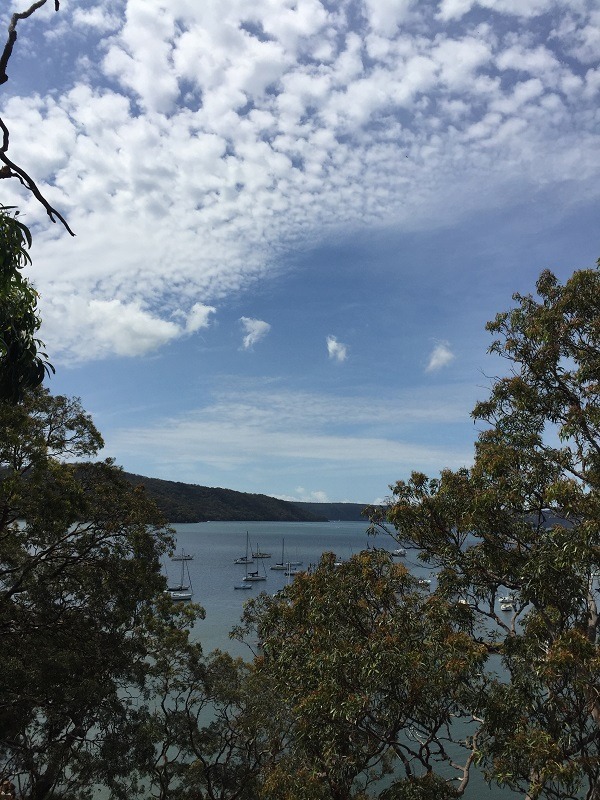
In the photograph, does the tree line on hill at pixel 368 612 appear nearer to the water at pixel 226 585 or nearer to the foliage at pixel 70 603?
the foliage at pixel 70 603

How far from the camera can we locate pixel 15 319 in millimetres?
5430

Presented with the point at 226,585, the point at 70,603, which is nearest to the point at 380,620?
the point at 70,603

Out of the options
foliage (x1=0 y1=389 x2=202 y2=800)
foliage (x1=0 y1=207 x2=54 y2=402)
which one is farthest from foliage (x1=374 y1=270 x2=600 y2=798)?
foliage (x1=0 y1=389 x2=202 y2=800)

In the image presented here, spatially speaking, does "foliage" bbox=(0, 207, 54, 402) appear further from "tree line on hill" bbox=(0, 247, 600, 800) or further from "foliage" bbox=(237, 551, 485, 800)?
"foliage" bbox=(237, 551, 485, 800)

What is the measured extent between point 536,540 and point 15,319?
288 inches

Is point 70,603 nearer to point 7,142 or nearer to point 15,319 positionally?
point 15,319

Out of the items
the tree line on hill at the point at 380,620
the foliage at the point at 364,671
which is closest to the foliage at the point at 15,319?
the tree line on hill at the point at 380,620

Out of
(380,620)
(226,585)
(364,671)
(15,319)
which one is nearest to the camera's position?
(15,319)

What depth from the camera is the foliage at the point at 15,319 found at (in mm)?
4195

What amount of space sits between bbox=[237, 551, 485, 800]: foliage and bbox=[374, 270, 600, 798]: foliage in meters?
0.62

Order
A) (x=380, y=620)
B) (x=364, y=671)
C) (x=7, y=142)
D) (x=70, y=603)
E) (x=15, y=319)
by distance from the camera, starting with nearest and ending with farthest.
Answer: (x=7, y=142), (x=15, y=319), (x=364, y=671), (x=380, y=620), (x=70, y=603)

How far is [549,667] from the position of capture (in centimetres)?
686

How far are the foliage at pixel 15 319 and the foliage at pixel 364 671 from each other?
5.76 m

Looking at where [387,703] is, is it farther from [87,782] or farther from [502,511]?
[87,782]
